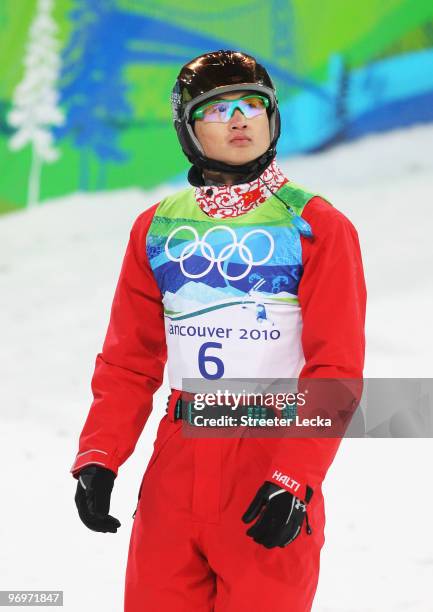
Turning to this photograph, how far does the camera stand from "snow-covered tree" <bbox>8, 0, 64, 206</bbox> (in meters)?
8.10

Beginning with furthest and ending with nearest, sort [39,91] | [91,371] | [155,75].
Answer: [39,91] → [155,75] → [91,371]

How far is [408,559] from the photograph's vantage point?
141 inches

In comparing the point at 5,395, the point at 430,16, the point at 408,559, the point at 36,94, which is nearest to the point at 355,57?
the point at 430,16

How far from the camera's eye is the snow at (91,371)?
11.7 ft

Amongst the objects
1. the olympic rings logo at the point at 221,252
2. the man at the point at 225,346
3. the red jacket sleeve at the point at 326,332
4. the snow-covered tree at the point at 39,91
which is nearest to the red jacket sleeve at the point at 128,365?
the man at the point at 225,346

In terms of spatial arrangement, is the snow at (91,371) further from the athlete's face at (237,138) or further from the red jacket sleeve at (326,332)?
the athlete's face at (237,138)

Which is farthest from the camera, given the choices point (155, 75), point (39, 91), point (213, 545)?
point (39, 91)

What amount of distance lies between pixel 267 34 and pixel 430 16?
4.12ft

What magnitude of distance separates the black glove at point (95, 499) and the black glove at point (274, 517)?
1.13ft

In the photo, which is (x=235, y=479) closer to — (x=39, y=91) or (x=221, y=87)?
(x=221, y=87)

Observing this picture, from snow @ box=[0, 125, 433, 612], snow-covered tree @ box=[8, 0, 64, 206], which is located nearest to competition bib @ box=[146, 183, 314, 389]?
snow @ box=[0, 125, 433, 612]

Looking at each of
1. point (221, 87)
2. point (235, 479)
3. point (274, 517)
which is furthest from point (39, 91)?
point (274, 517)

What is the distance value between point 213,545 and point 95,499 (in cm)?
26

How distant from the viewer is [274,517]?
5.71 feet
